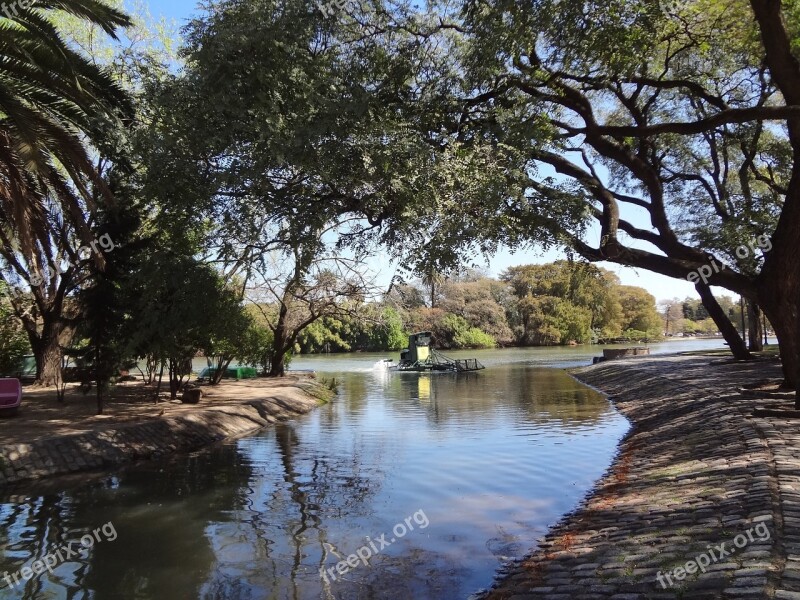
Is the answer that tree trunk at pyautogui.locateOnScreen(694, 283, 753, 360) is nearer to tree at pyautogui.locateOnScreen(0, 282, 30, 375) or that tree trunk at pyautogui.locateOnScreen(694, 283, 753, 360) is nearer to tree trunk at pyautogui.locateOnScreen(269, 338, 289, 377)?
tree trunk at pyautogui.locateOnScreen(269, 338, 289, 377)

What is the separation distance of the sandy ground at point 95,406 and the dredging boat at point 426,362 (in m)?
16.0

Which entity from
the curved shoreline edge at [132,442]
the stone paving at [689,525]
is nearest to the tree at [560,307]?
the curved shoreline edge at [132,442]

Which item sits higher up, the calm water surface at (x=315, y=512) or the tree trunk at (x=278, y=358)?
the tree trunk at (x=278, y=358)

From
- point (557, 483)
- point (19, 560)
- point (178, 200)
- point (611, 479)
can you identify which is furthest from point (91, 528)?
point (611, 479)

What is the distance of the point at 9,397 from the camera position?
1395 centimetres

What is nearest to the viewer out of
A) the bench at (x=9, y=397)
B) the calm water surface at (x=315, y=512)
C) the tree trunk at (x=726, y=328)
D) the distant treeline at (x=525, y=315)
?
the calm water surface at (x=315, y=512)

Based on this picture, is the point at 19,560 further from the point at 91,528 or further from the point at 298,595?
the point at 298,595

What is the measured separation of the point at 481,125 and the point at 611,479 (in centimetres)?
664

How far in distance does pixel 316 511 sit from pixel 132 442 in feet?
19.7

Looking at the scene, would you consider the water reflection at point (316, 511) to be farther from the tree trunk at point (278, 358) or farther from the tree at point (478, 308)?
the tree at point (478, 308)

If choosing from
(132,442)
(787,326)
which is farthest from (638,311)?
(132,442)

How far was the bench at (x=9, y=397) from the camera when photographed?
45.6ft

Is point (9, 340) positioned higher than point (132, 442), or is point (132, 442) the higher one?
point (9, 340)

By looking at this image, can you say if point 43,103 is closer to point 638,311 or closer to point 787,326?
point 787,326
